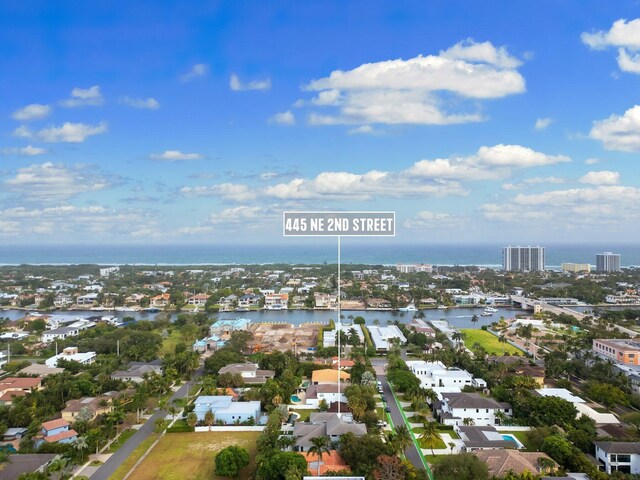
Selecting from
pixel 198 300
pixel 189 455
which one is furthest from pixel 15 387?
pixel 198 300

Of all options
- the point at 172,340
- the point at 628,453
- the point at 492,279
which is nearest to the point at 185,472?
the point at 628,453

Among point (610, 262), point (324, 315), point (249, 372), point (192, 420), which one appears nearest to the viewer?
point (192, 420)

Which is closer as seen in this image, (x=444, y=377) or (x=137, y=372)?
(x=444, y=377)

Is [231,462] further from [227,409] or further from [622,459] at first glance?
[622,459]

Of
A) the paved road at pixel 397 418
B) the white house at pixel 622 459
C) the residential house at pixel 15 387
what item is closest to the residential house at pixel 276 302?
the paved road at pixel 397 418

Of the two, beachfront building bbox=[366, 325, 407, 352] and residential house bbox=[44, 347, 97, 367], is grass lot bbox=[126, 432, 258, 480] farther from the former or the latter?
beachfront building bbox=[366, 325, 407, 352]

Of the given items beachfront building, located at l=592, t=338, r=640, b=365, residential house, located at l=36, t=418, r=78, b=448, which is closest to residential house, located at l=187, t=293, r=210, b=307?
residential house, located at l=36, t=418, r=78, b=448
